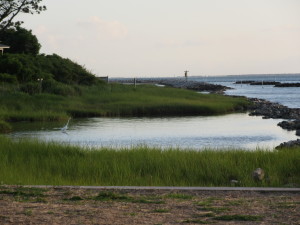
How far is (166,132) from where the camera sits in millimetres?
29688

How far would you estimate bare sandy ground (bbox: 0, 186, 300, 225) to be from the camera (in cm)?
807

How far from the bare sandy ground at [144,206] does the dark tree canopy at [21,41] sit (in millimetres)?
52390

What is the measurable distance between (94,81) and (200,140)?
33.0 m

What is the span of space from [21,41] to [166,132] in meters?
35.4

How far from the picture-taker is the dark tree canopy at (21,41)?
61.6 m

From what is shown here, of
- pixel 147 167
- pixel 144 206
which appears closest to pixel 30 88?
pixel 147 167

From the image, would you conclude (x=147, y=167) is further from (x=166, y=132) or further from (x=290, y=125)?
(x=290, y=125)

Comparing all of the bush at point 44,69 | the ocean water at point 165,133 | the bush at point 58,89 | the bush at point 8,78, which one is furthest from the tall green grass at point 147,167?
the bush at point 44,69

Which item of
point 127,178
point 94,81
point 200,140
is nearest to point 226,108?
point 94,81

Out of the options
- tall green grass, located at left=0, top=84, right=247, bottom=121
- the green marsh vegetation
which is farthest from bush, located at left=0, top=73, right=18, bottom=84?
tall green grass, located at left=0, top=84, right=247, bottom=121

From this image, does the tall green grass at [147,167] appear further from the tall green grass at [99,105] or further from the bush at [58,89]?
the bush at [58,89]

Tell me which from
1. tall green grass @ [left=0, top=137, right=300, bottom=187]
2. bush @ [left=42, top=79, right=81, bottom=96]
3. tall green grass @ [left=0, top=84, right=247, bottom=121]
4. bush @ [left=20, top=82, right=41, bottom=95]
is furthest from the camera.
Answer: bush @ [left=42, top=79, right=81, bottom=96]

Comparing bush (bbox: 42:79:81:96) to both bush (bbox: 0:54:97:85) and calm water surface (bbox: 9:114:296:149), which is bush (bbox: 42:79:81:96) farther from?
calm water surface (bbox: 9:114:296:149)

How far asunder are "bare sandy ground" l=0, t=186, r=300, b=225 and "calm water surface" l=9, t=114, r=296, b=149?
471 inches
